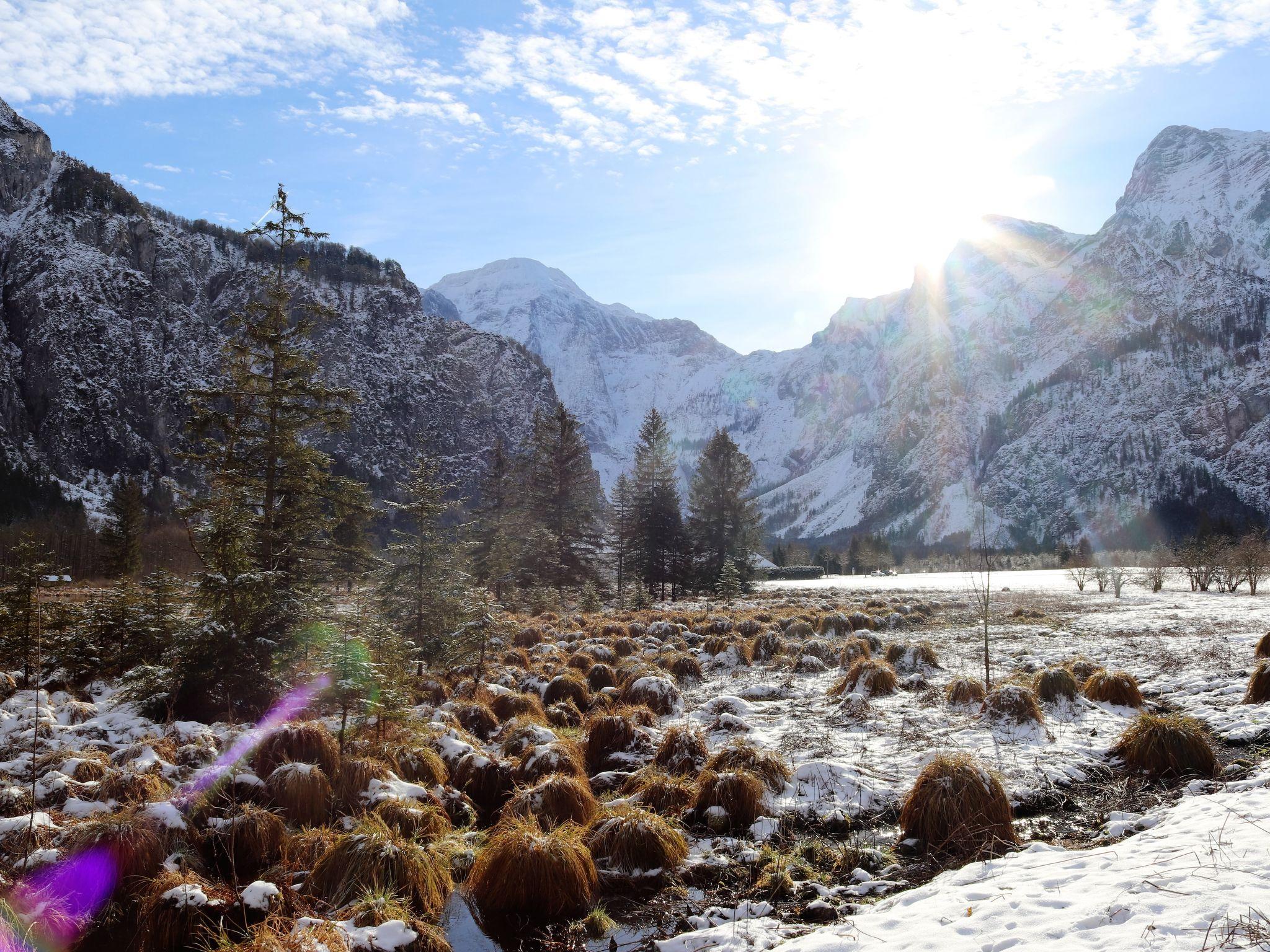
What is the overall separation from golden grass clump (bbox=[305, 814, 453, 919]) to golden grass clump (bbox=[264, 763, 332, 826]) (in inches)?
50.0

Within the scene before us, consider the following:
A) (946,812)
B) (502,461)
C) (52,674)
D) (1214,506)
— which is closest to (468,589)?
(52,674)

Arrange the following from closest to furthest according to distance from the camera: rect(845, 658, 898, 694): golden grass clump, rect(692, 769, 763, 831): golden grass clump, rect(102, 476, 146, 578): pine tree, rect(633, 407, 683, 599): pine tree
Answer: rect(692, 769, 763, 831): golden grass clump, rect(845, 658, 898, 694): golden grass clump, rect(102, 476, 146, 578): pine tree, rect(633, 407, 683, 599): pine tree

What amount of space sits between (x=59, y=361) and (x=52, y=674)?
174283 mm

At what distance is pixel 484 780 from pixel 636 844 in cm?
290

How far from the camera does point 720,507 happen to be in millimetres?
45281

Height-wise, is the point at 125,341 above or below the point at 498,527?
above

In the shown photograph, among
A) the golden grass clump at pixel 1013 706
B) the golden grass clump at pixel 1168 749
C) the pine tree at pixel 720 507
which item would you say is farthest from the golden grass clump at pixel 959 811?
the pine tree at pixel 720 507

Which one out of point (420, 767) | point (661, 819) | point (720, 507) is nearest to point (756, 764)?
point (661, 819)

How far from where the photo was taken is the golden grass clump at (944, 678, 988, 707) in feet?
36.7

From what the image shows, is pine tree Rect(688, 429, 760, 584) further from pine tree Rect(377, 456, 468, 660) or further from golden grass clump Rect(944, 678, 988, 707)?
golden grass clump Rect(944, 678, 988, 707)

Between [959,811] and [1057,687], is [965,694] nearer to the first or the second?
[1057,687]

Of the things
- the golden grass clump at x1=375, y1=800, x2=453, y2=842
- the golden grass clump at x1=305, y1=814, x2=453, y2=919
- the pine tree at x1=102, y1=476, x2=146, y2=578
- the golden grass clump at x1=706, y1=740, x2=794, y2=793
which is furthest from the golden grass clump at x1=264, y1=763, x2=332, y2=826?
the pine tree at x1=102, y1=476, x2=146, y2=578

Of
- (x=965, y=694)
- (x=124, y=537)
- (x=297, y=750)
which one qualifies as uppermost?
(x=124, y=537)

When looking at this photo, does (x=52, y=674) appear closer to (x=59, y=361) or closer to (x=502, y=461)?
(x=502, y=461)
